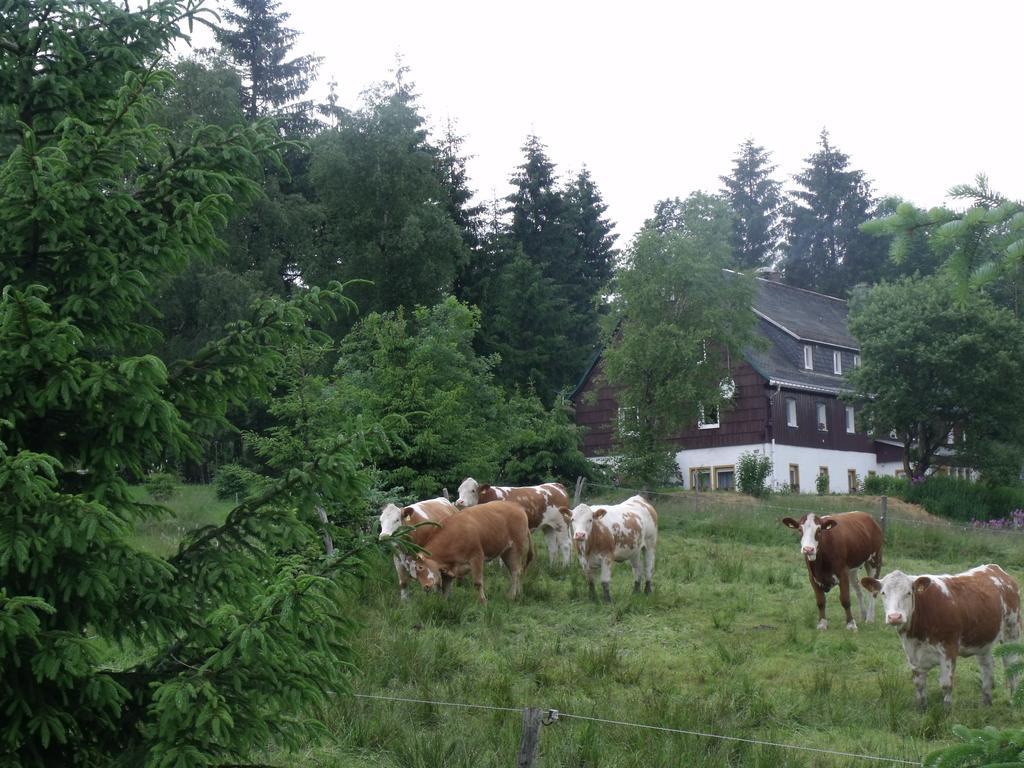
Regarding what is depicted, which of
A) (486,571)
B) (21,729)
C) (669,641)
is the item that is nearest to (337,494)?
(21,729)

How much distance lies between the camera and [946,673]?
1026 centimetres

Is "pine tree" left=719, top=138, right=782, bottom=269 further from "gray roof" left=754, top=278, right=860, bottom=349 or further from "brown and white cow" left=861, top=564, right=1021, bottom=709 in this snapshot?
"brown and white cow" left=861, top=564, right=1021, bottom=709

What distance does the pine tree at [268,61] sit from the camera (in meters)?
45.7

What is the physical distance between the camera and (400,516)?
49.5ft

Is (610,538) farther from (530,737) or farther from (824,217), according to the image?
(824,217)

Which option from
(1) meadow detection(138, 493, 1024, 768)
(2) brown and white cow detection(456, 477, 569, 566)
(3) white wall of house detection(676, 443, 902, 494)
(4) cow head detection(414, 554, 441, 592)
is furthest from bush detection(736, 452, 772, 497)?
(4) cow head detection(414, 554, 441, 592)

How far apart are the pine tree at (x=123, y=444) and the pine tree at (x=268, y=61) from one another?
40.9 meters

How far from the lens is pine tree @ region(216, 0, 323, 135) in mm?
45688

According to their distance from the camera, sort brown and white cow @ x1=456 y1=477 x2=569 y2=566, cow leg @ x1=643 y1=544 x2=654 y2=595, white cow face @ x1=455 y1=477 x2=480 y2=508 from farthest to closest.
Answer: brown and white cow @ x1=456 y1=477 x2=569 y2=566
white cow face @ x1=455 y1=477 x2=480 y2=508
cow leg @ x1=643 y1=544 x2=654 y2=595

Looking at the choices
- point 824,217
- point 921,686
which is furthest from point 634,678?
point 824,217

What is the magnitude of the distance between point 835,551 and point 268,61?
3742cm

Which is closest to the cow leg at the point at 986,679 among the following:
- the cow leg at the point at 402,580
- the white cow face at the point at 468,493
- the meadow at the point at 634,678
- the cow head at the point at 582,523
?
the meadow at the point at 634,678

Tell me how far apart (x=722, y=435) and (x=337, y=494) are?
40003mm

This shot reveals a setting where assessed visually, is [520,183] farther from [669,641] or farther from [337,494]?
[337,494]
